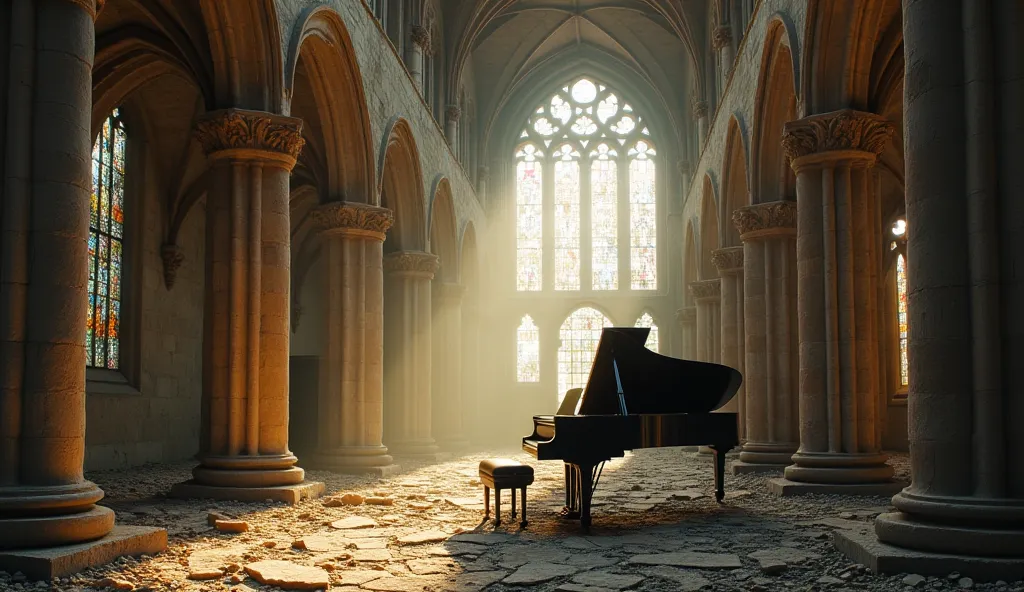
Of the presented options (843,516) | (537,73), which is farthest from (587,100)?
(843,516)

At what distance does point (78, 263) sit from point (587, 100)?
1062 inches

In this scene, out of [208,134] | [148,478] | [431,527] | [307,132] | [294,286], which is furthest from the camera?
[294,286]

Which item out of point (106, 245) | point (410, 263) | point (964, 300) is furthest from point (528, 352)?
point (964, 300)

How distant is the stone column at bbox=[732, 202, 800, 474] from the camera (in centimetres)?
1460

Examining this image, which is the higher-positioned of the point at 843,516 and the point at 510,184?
the point at 510,184

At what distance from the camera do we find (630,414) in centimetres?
941

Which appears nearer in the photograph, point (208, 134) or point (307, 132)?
point (208, 134)

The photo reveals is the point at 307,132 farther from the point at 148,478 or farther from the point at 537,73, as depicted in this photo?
the point at 537,73

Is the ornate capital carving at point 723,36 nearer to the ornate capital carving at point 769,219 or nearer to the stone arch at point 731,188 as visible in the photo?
the stone arch at point 731,188

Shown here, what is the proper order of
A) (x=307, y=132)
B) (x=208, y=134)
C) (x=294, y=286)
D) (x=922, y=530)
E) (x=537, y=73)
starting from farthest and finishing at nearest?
(x=537, y=73)
(x=294, y=286)
(x=307, y=132)
(x=208, y=134)
(x=922, y=530)

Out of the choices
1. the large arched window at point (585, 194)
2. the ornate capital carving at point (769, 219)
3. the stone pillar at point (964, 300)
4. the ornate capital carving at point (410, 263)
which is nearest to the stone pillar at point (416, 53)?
the ornate capital carving at point (410, 263)

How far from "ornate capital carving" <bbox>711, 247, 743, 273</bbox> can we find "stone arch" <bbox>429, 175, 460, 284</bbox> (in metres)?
7.40

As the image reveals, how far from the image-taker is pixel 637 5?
27.8m

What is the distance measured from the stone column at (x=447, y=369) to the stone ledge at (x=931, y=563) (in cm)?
1773
